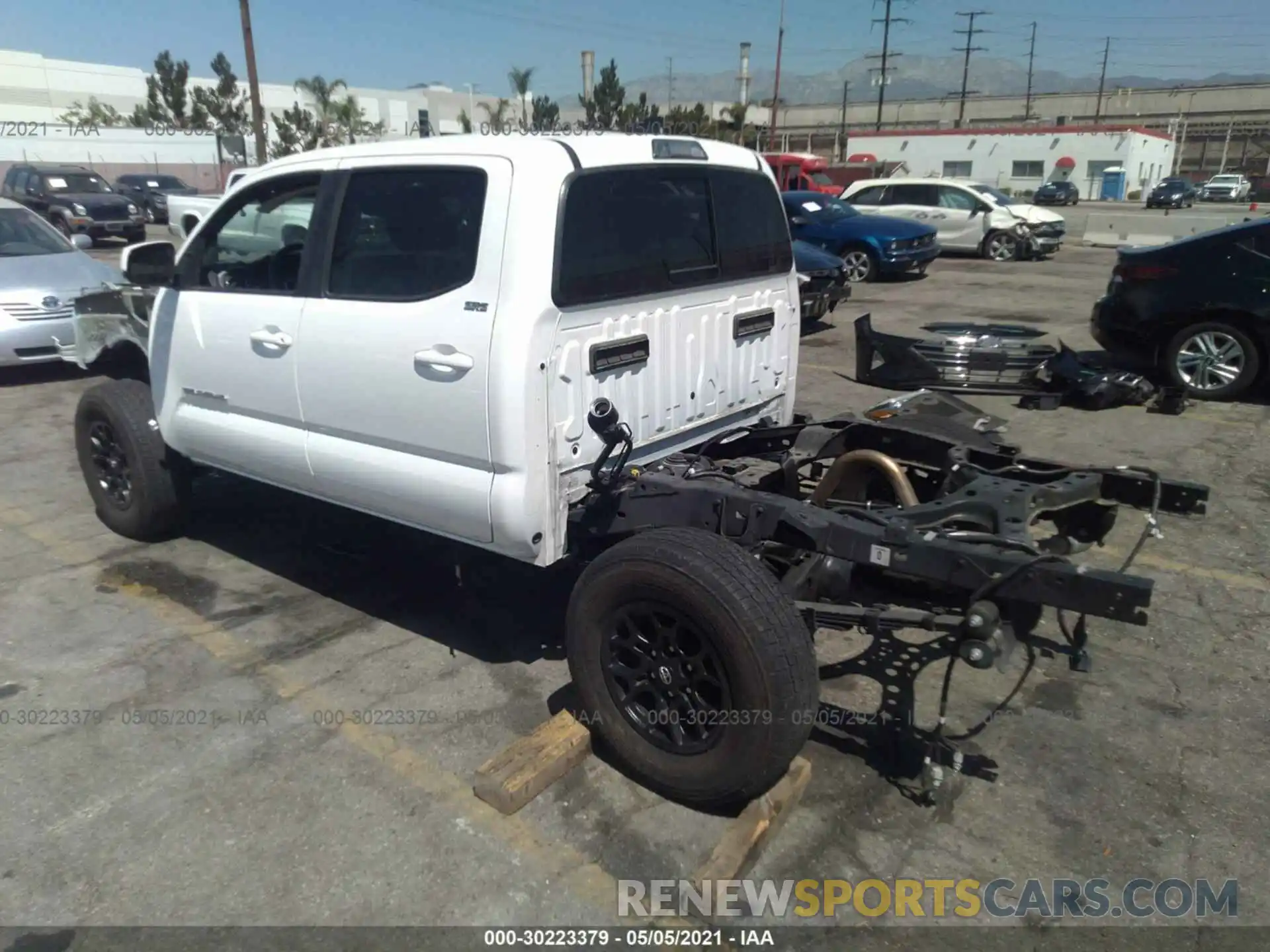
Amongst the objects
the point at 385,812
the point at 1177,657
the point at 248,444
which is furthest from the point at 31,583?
the point at 1177,657

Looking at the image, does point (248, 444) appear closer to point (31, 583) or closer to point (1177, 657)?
point (31, 583)

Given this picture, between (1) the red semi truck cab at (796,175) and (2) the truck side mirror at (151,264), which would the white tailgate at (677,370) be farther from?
(1) the red semi truck cab at (796,175)

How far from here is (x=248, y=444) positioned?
14.3ft

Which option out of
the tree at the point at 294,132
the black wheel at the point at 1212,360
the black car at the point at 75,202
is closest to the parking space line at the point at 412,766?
the black wheel at the point at 1212,360

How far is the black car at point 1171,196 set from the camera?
4597cm

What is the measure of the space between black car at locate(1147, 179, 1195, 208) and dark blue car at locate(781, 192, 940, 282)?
36.0 m

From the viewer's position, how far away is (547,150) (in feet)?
11.0

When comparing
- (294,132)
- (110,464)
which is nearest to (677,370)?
(110,464)

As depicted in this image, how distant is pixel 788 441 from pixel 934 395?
799mm

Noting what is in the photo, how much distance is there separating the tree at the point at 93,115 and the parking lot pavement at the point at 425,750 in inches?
2389

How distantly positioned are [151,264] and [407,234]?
185 centimetres

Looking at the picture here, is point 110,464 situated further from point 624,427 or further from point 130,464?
point 624,427

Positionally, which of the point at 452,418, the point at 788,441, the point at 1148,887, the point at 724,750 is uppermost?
the point at 452,418

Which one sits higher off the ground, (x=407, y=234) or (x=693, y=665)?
(x=407, y=234)
